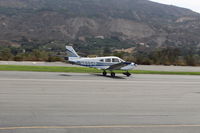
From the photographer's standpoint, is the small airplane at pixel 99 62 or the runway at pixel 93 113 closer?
the runway at pixel 93 113

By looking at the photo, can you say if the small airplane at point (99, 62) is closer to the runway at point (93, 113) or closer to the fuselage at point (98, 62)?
the fuselage at point (98, 62)

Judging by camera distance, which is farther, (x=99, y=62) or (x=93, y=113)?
(x=99, y=62)

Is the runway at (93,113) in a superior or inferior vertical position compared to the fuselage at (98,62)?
inferior

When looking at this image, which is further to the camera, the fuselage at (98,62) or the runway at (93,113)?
the fuselage at (98,62)

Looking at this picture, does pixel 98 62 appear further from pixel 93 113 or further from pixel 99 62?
pixel 93 113

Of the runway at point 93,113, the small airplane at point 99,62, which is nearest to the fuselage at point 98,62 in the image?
the small airplane at point 99,62

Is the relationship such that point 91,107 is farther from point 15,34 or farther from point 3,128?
point 15,34

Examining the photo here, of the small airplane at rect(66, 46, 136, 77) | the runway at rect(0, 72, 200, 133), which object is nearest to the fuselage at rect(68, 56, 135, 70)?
the small airplane at rect(66, 46, 136, 77)

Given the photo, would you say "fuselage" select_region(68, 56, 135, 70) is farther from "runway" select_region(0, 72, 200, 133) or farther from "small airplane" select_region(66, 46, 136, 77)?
"runway" select_region(0, 72, 200, 133)

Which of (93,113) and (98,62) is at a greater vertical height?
(98,62)

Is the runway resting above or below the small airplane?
below

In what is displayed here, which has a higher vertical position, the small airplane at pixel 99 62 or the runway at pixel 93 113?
the small airplane at pixel 99 62

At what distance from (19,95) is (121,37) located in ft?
472

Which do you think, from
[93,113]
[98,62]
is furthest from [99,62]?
[93,113]
